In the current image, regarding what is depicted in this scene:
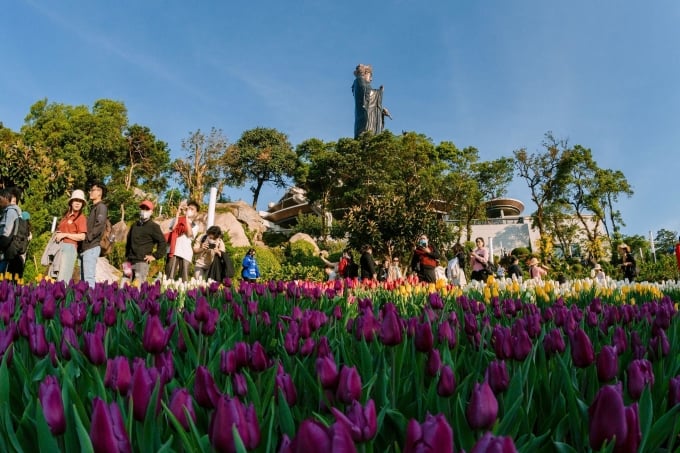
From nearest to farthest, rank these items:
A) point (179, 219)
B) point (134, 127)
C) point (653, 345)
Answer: point (653, 345)
point (179, 219)
point (134, 127)

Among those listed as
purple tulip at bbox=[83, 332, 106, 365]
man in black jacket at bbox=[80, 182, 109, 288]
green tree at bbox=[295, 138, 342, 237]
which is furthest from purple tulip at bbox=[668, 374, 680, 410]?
green tree at bbox=[295, 138, 342, 237]

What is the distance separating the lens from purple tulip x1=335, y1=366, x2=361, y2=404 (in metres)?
1.00

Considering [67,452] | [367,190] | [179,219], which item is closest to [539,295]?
[67,452]

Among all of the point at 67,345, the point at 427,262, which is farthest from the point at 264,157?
the point at 67,345

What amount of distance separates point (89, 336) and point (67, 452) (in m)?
0.51

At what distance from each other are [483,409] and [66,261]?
6.33 m

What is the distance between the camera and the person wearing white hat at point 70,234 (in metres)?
6.00

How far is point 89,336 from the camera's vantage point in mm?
1365

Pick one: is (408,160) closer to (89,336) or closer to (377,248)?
(377,248)

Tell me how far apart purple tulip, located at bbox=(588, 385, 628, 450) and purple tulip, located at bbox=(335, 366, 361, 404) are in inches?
16.9

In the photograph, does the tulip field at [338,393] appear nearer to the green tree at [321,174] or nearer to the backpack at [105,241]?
the backpack at [105,241]

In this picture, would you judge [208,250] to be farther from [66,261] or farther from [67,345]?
[67,345]

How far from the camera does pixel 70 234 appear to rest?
6008mm

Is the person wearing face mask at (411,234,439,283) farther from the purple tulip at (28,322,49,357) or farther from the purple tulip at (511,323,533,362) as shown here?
the purple tulip at (28,322,49,357)
